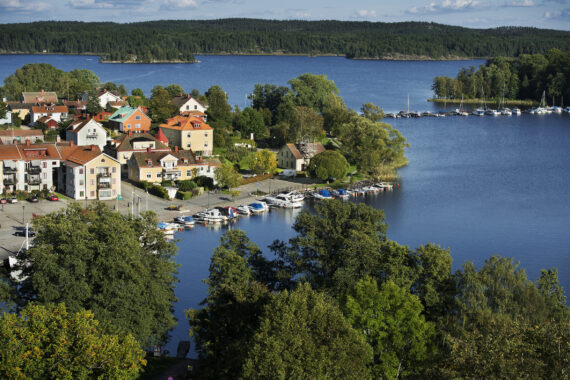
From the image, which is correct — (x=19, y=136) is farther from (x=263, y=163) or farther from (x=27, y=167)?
(x=263, y=163)

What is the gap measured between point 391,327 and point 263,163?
23.9 m

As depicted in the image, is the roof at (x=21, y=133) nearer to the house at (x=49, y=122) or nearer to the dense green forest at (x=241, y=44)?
the house at (x=49, y=122)

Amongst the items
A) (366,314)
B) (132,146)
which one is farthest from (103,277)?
(132,146)

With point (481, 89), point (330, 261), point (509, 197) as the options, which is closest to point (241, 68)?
point (481, 89)

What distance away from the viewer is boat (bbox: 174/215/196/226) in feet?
100

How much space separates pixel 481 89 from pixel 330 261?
70.6 m

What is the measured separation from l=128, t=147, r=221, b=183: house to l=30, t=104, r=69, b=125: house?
45.3ft

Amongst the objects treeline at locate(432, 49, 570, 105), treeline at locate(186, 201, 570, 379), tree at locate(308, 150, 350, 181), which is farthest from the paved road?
treeline at locate(432, 49, 570, 105)

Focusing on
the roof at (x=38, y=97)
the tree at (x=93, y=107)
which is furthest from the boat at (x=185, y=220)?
the roof at (x=38, y=97)

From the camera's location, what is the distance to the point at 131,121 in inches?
1800

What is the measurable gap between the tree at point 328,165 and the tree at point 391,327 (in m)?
22.2

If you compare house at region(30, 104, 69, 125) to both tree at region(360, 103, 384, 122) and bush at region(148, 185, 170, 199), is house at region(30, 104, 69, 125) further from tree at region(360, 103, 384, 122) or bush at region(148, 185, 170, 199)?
tree at region(360, 103, 384, 122)

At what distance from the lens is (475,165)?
46.4 meters

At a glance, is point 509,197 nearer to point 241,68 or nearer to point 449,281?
point 449,281
